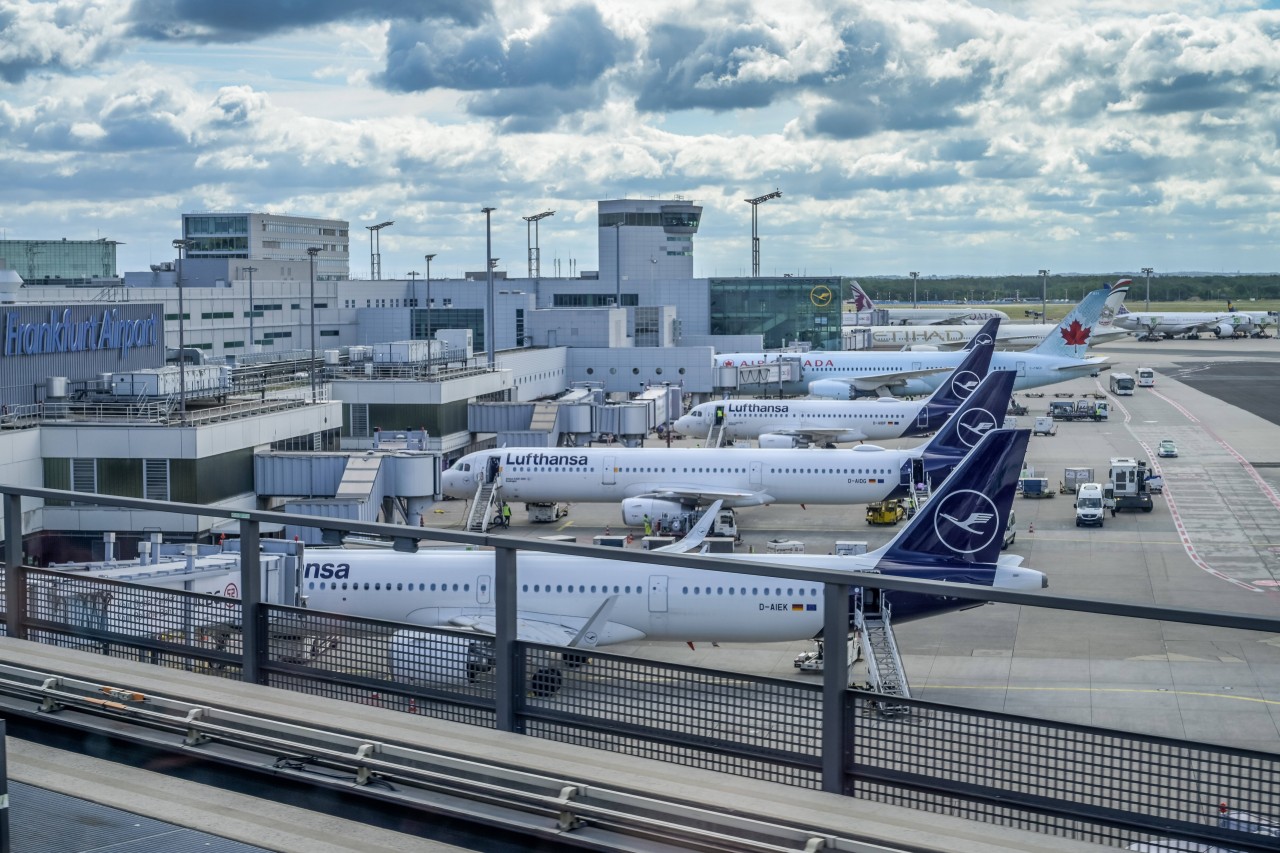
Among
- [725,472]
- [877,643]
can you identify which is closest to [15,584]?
[877,643]

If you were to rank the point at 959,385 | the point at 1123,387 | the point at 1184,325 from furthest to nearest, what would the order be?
1. the point at 1184,325
2. the point at 1123,387
3. the point at 959,385

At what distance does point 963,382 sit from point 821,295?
48233 mm

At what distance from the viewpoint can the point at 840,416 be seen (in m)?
76.0

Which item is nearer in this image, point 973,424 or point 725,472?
point 973,424

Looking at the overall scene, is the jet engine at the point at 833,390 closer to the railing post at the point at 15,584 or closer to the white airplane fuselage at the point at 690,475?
the white airplane fuselage at the point at 690,475

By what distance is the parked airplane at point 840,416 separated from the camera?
74000 mm

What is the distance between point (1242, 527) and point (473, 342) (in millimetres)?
64819

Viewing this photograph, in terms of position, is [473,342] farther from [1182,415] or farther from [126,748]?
[126,748]

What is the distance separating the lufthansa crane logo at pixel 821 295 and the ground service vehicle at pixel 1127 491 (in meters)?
61.2

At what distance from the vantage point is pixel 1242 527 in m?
54.9

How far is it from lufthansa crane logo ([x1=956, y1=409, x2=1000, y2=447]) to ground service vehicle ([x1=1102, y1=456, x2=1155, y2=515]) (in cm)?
654

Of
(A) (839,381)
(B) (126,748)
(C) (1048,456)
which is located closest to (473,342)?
(A) (839,381)

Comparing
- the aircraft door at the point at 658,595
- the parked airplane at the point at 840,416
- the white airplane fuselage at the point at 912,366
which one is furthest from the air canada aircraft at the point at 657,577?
the white airplane fuselage at the point at 912,366

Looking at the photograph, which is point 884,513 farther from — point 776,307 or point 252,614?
point 776,307
